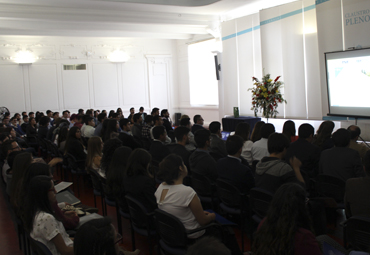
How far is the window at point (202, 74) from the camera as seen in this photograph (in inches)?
557

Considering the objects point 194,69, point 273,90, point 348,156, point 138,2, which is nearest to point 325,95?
point 273,90

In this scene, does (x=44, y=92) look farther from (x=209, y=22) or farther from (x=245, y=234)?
(x=245, y=234)

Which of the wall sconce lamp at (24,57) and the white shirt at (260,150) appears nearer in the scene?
the white shirt at (260,150)

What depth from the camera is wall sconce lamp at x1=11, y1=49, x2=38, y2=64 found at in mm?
13000

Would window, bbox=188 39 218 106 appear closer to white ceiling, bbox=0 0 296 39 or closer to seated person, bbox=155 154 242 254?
white ceiling, bbox=0 0 296 39

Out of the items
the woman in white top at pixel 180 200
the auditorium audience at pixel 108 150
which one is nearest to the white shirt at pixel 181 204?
the woman in white top at pixel 180 200

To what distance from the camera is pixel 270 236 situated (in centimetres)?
177

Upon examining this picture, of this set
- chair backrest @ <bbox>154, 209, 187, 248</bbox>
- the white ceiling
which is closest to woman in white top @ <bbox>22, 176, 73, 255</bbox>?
chair backrest @ <bbox>154, 209, 187, 248</bbox>

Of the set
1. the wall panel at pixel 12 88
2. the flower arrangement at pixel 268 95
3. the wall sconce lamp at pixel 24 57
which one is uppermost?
the wall sconce lamp at pixel 24 57

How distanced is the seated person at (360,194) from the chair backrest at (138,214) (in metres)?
1.77

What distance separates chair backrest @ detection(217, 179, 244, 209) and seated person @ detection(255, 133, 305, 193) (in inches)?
9.7

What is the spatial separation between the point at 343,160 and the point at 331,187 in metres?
0.36

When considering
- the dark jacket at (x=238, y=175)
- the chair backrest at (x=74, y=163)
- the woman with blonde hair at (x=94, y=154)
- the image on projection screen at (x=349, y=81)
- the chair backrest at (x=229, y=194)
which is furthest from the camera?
the image on projection screen at (x=349, y=81)

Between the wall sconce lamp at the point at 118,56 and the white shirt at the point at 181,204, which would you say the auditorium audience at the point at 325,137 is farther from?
the wall sconce lamp at the point at 118,56
